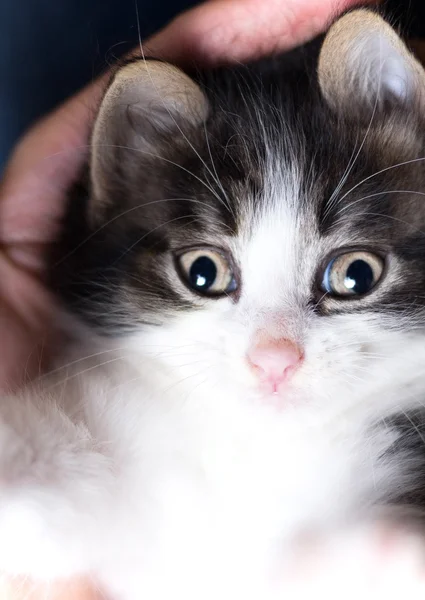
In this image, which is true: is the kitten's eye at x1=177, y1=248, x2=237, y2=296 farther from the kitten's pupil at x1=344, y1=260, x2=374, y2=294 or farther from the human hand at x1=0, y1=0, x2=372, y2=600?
the human hand at x1=0, y1=0, x2=372, y2=600

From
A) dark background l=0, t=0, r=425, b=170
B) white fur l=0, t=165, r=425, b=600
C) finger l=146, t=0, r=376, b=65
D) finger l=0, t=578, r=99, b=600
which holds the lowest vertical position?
finger l=0, t=578, r=99, b=600

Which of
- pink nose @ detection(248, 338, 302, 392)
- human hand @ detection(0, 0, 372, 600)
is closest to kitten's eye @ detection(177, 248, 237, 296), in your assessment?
pink nose @ detection(248, 338, 302, 392)

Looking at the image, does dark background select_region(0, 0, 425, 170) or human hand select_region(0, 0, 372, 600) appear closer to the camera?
human hand select_region(0, 0, 372, 600)

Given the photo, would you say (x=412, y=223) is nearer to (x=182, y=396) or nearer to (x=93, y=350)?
(x=182, y=396)

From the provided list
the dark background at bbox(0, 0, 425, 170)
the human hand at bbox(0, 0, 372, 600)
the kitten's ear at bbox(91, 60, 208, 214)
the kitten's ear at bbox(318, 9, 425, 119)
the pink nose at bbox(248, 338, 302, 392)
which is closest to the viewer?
the pink nose at bbox(248, 338, 302, 392)

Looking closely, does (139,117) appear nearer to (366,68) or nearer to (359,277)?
(366,68)

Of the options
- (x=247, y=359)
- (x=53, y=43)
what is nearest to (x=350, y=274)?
(x=247, y=359)

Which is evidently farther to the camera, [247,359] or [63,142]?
[63,142]
